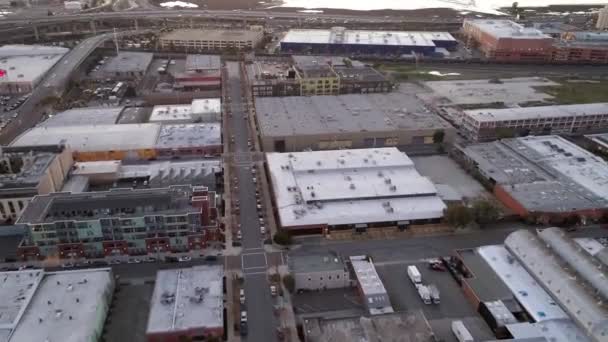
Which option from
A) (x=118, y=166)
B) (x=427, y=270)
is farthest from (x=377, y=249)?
(x=118, y=166)

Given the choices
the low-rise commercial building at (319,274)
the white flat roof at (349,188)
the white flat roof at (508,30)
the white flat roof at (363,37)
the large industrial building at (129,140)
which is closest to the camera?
the low-rise commercial building at (319,274)

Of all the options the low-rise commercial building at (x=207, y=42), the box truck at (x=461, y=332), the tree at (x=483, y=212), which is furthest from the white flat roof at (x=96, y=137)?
the low-rise commercial building at (x=207, y=42)

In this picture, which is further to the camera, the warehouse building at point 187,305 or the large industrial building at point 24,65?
the large industrial building at point 24,65

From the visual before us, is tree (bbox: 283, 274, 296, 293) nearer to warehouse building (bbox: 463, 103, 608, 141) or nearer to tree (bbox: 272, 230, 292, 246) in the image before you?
tree (bbox: 272, 230, 292, 246)

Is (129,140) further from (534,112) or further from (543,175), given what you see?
(534,112)

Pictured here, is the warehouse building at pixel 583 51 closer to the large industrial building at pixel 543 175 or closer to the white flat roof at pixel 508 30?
the white flat roof at pixel 508 30

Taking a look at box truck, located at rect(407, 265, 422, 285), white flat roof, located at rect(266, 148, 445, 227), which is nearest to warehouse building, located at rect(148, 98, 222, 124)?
white flat roof, located at rect(266, 148, 445, 227)
